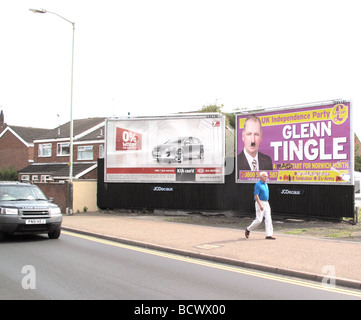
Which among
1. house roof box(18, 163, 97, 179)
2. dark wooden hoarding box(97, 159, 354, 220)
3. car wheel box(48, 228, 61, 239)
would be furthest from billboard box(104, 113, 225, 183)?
house roof box(18, 163, 97, 179)

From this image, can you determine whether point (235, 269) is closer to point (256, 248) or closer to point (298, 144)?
point (256, 248)

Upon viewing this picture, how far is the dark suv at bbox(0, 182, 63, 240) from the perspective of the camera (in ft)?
32.9

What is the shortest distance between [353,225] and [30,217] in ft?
35.5

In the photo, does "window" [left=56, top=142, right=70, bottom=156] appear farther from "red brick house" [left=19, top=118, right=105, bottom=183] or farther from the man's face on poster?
the man's face on poster

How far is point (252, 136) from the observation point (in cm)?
1647

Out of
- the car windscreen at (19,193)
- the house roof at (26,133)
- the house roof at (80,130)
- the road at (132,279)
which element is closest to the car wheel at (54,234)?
the car windscreen at (19,193)

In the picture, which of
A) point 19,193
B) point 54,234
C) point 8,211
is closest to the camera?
point 8,211

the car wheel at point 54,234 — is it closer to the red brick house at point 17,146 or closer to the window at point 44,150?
the window at point 44,150

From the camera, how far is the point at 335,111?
1407cm

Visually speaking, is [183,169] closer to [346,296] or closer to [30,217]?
[30,217]

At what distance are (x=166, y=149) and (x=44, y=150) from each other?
2430cm

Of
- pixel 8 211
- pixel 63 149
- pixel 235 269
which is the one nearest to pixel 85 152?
pixel 63 149

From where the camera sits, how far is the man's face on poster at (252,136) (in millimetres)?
16312
